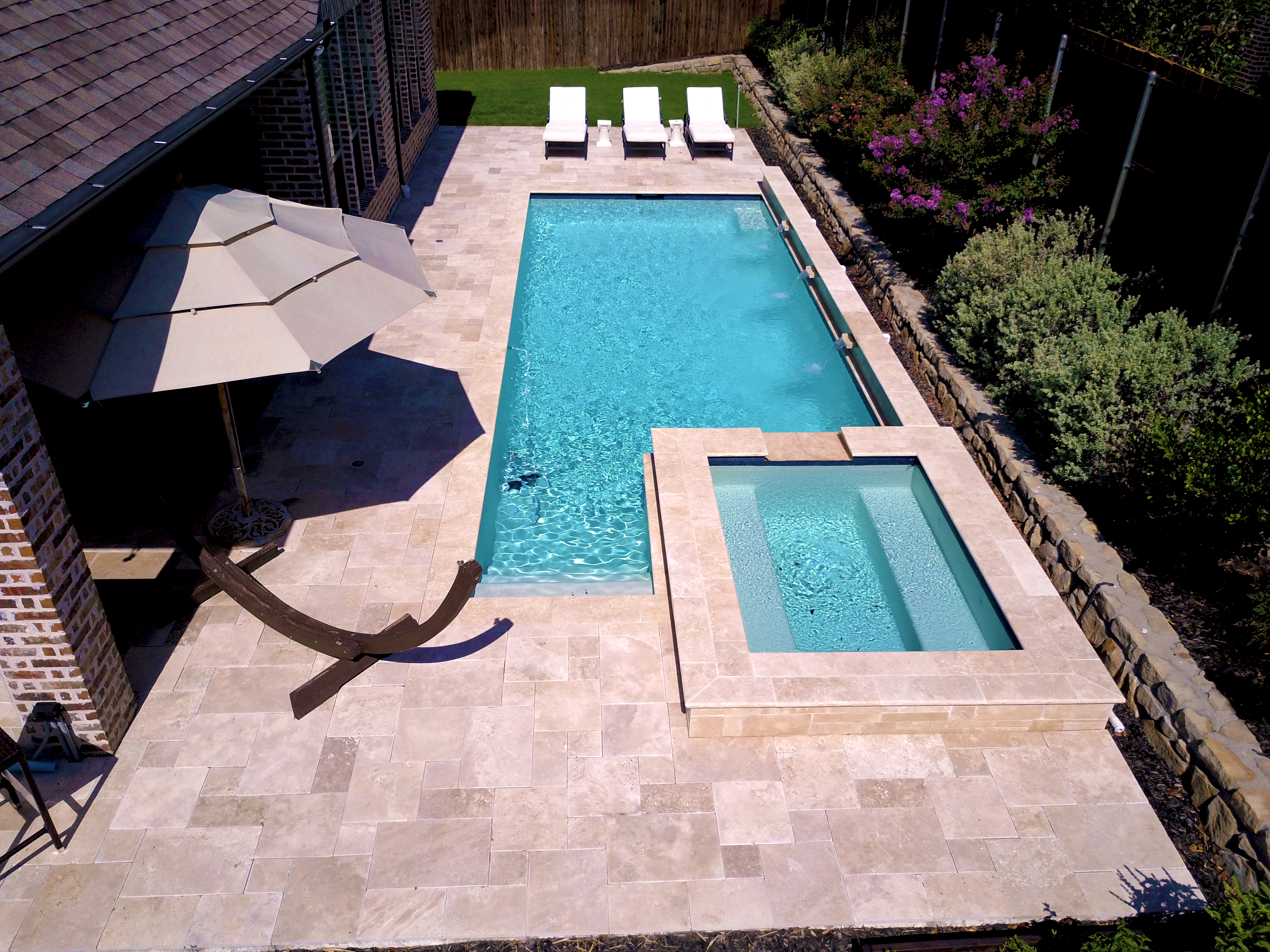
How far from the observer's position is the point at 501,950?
189 inches

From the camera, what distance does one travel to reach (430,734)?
234 inches

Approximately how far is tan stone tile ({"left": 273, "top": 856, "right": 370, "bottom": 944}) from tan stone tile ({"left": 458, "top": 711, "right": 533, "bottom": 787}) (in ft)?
2.65

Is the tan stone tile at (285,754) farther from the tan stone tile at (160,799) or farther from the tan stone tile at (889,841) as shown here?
the tan stone tile at (889,841)

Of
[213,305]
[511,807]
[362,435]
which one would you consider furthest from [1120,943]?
[362,435]

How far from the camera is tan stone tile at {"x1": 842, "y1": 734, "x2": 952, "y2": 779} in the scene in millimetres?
5844

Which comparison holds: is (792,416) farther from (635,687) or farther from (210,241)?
(210,241)

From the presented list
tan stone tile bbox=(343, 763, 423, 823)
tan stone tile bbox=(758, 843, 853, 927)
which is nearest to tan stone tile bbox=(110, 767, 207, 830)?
tan stone tile bbox=(343, 763, 423, 823)

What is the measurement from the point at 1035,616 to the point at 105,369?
6.60m

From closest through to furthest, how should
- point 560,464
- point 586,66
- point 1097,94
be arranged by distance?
point 560,464
point 1097,94
point 586,66

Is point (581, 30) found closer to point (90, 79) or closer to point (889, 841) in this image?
point (90, 79)

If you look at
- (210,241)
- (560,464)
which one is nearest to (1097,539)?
(560,464)

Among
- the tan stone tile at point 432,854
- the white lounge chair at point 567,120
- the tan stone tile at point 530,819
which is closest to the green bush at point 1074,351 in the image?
the tan stone tile at point 530,819

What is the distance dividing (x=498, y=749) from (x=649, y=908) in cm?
143

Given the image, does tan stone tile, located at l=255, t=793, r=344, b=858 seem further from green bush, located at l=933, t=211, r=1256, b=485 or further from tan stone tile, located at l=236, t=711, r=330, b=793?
green bush, located at l=933, t=211, r=1256, b=485
